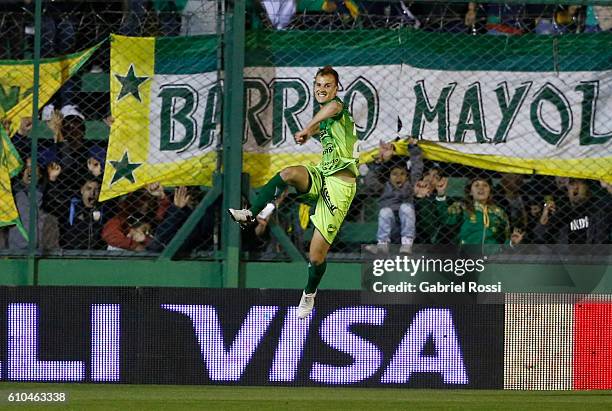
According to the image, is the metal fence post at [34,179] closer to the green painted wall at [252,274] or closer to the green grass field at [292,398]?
the green painted wall at [252,274]

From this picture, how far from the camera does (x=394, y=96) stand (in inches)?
504

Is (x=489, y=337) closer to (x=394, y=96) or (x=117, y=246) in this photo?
(x=394, y=96)

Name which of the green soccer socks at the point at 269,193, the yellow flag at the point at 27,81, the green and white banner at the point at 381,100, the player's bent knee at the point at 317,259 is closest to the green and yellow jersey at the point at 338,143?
the green soccer socks at the point at 269,193

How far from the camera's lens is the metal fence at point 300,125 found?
12508 mm

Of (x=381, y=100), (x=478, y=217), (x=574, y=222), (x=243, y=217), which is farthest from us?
(x=381, y=100)

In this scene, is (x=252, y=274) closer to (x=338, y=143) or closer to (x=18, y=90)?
(x=338, y=143)

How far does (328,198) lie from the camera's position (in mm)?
10383

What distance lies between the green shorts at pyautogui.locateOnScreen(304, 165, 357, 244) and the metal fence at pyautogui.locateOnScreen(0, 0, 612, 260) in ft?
6.21

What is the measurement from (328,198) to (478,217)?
8.54 feet

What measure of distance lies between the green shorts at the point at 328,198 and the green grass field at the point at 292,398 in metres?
1.41

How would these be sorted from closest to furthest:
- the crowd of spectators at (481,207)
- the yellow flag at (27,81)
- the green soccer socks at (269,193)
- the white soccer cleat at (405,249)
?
the green soccer socks at (269,193) < the white soccer cleat at (405,249) < the crowd of spectators at (481,207) < the yellow flag at (27,81)

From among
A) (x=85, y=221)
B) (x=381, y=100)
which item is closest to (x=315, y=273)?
(x=381, y=100)

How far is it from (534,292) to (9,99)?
5563mm

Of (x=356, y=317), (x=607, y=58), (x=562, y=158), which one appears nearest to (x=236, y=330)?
(x=356, y=317)
